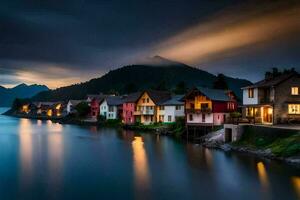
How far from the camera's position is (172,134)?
71375 mm

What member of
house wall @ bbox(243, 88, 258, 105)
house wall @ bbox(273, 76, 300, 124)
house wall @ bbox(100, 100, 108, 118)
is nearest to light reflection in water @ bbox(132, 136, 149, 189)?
house wall @ bbox(243, 88, 258, 105)

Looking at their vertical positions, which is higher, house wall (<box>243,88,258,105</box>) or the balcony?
house wall (<box>243,88,258,105</box>)

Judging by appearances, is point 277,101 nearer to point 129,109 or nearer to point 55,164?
point 55,164

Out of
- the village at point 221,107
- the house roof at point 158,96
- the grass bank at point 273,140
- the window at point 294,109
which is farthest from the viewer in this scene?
the house roof at point 158,96

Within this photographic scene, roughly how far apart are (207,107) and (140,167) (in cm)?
3050

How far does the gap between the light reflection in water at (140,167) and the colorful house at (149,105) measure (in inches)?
1346

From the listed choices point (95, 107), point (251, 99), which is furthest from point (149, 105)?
point (95, 107)

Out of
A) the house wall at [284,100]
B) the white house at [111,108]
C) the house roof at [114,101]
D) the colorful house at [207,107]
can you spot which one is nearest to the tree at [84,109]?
the white house at [111,108]

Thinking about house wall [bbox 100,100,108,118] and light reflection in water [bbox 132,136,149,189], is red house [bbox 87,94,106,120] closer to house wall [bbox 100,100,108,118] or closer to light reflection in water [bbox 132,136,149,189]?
house wall [bbox 100,100,108,118]

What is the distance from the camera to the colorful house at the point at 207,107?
63.2 metres

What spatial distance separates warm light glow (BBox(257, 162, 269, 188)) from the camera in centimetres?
2878

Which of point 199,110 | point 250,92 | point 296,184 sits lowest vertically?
point 296,184

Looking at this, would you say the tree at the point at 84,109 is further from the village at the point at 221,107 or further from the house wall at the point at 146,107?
the house wall at the point at 146,107

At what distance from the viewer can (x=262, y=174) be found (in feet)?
104
